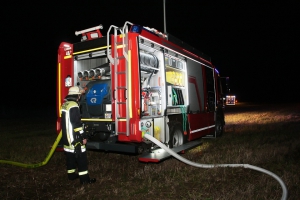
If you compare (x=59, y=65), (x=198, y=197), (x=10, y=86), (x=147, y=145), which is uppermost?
(x=10, y=86)

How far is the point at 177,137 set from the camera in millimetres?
7102

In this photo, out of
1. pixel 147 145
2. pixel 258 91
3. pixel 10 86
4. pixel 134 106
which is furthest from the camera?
pixel 258 91

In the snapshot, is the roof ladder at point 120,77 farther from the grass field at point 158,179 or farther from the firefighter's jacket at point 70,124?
the grass field at point 158,179

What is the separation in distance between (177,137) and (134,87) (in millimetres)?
2249

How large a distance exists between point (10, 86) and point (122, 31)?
56.3 metres

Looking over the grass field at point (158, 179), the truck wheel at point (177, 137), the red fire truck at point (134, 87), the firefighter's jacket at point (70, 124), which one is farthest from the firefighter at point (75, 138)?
the truck wheel at point (177, 137)

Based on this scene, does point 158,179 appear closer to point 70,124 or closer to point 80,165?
point 80,165

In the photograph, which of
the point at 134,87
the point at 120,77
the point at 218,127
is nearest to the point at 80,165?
the point at 134,87

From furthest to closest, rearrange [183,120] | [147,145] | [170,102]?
[183,120]
[170,102]
[147,145]

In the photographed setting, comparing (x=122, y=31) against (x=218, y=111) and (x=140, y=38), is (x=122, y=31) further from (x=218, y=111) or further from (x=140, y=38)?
(x=218, y=111)

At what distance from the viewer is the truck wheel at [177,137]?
6.70 m

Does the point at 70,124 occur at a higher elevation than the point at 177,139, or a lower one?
higher

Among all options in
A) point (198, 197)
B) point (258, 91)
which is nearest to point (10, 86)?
point (198, 197)

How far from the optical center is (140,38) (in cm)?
562
